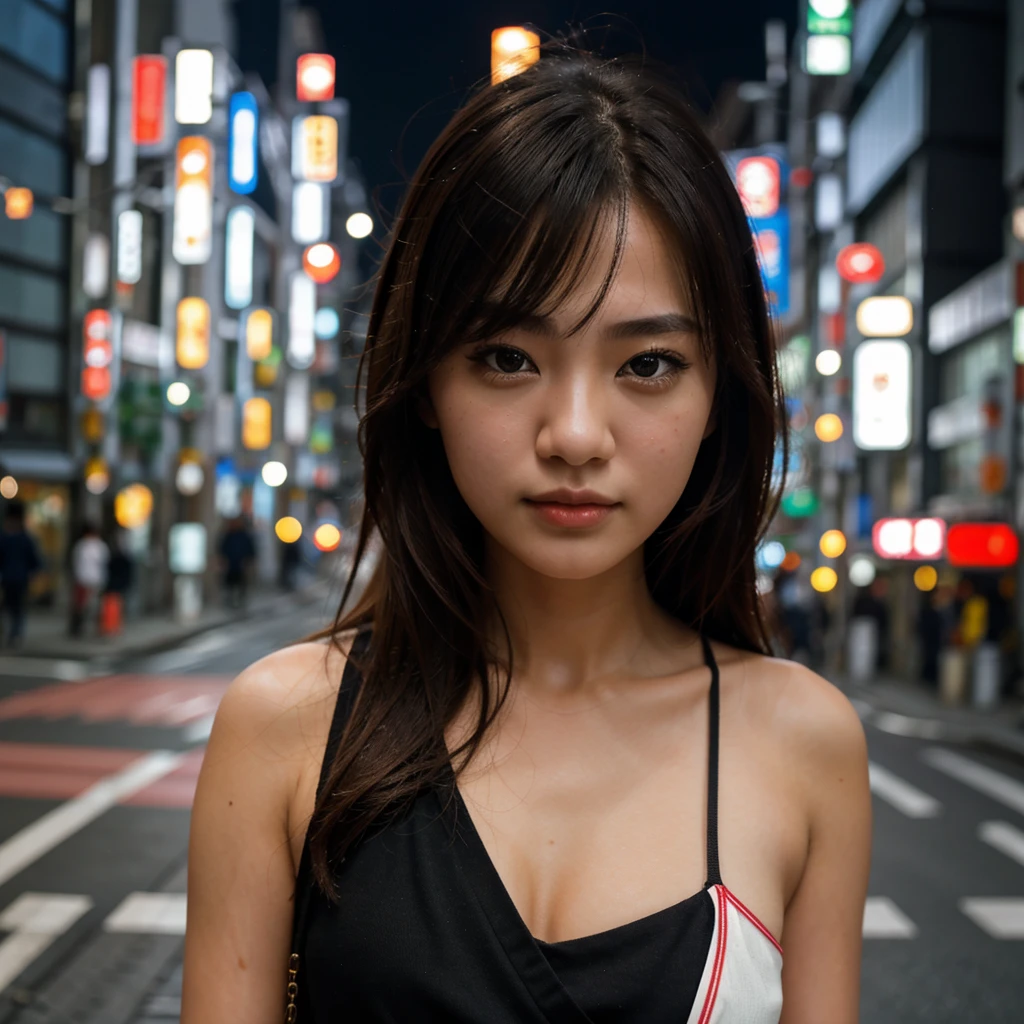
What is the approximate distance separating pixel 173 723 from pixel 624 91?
34.7 ft

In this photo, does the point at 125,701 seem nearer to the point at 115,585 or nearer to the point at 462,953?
the point at 115,585

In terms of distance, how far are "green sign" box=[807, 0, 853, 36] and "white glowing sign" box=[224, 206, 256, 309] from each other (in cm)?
1557

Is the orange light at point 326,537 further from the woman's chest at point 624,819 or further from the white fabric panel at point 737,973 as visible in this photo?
the white fabric panel at point 737,973

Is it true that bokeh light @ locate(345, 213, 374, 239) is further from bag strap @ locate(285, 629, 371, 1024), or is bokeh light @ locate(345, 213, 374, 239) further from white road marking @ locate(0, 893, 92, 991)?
white road marking @ locate(0, 893, 92, 991)

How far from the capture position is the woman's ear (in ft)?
5.58

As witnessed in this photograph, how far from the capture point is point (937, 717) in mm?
14852

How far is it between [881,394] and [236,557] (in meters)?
14.4

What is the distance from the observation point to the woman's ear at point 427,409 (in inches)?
67.0

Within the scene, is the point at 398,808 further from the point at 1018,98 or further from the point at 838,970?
the point at 1018,98

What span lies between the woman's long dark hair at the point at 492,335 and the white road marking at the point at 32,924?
393 centimetres

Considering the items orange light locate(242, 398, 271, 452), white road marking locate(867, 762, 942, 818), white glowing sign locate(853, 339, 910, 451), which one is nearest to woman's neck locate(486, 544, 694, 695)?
white road marking locate(867, 762, 942, 818)

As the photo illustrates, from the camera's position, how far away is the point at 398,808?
1.64m

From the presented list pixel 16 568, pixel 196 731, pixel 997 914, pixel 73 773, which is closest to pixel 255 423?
pixel 16 568

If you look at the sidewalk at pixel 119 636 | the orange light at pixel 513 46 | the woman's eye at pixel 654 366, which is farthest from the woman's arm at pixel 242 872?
the sidewalk at pixel 119 636
